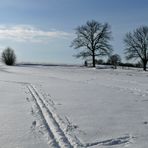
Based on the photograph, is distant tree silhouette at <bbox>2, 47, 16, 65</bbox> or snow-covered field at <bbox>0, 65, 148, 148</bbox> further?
distant tree silhouette at <bbox>2, 47, 16, 65</bbox>

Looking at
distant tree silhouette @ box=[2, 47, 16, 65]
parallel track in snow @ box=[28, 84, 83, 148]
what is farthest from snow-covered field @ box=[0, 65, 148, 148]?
distant tree silhouette @ box=[2, 47, 16, 65]

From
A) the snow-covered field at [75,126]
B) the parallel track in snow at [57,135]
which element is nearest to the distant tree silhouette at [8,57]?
the snow-covered field at [75,126]

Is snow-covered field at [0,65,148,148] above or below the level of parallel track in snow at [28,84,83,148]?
below

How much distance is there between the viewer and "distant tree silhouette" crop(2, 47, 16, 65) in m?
80.2

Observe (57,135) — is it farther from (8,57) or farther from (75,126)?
(8,57)

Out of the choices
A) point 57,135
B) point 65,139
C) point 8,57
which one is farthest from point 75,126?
point 8,57

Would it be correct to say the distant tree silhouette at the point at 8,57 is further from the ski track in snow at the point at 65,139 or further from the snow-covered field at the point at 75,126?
the ski track in snow at the point at 65,139

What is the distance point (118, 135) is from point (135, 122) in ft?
4.31

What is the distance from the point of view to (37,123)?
284 inches

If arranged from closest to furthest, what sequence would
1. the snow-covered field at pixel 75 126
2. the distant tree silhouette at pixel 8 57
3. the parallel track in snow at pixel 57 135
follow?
the parallel track in snow at pixel 57 135 < the snow-covered field at pixel 75 126 < the distant tree silhouette at pixel 8 57

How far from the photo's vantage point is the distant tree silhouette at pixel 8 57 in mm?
80250

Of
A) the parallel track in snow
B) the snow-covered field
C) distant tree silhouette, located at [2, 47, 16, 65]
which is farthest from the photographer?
distant tree silhouette, located at [2, 47, 16, 65]

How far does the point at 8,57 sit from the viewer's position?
265 feet

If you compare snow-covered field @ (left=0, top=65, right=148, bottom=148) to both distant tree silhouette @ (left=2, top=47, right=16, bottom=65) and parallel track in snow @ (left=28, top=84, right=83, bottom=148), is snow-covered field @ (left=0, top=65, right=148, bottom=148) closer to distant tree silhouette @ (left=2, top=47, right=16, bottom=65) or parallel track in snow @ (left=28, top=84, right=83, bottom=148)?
parallel track in snow @ (left=28, top=84, right=83, bottom=148)
